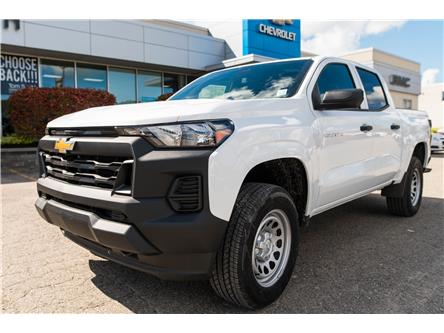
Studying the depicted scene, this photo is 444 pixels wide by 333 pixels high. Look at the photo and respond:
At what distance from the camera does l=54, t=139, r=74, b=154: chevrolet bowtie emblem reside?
2.60 metres

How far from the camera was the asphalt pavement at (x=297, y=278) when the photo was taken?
2654 millimetres

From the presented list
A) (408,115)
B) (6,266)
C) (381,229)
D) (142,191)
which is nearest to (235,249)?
(142,191)

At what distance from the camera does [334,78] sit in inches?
149

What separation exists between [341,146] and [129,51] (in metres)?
12.2

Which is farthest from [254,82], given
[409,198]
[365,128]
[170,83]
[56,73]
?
[170,83]

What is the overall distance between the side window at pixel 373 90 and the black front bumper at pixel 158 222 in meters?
2.89

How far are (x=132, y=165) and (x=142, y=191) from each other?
0.18m

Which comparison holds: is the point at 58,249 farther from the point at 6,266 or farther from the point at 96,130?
the point at 96,130

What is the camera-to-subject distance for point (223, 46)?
1688 cm

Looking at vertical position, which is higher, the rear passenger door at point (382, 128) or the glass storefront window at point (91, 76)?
the glass storefront window at point (91, 76)

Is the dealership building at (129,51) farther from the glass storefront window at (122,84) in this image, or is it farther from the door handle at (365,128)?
the door handle at (365,128)

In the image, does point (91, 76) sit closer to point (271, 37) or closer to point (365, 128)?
point (271, 37)

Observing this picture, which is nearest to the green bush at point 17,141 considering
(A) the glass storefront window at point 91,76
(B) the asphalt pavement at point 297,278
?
(A) the glass storefront window at point 91,76

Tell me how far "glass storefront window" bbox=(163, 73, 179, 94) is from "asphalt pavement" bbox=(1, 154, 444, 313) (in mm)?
12315
